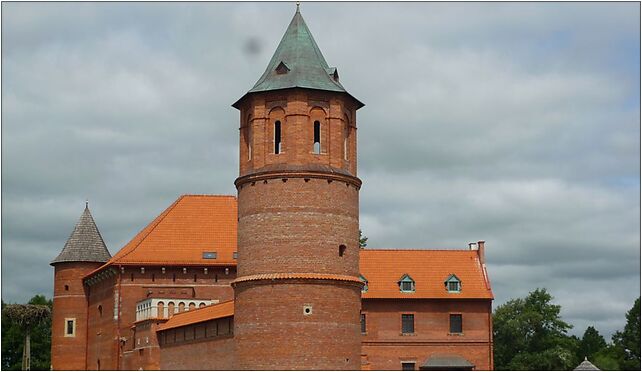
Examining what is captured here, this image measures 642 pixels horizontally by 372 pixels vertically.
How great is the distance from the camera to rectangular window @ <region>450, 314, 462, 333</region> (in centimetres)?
5456

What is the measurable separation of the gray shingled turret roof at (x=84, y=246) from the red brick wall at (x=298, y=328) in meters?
26.2

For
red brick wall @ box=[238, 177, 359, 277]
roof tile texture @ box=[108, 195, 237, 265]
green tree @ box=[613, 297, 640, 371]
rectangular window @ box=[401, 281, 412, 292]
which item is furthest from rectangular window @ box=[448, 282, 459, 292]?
green tree @ box=[613, 297, 640, 371]

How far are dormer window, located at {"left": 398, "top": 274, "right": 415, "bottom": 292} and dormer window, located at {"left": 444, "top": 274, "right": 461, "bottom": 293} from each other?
1867mm

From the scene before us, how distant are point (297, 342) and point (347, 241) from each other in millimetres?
4035

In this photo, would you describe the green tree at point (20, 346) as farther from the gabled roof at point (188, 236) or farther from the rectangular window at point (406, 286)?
the rectangular window at point (406, 286)

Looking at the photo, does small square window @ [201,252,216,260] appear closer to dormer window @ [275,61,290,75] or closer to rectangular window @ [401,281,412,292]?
rectangular window @ [401,281,412,292]

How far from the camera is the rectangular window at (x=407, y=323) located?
5453cm

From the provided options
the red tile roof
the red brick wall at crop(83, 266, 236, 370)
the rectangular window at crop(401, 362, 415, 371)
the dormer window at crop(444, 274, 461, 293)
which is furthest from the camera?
the dormer window at crop(444, 274, 461, 293)

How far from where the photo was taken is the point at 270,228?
3488 centimetres

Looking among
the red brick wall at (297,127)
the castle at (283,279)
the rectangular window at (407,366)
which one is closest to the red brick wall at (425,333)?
the castle at (283,279)

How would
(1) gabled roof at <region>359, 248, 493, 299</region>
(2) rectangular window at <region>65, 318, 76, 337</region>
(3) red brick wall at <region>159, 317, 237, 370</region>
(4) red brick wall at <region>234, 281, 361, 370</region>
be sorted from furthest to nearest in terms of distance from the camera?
(2) rectangular window at <region>65, 318, 76, 337</region>
(1) gabled roof at <region>359, 248, 493, 299</region>
(3) red brick wall at <region>159, 317, 237, 370</region>
(4) red brick wall at <region>234, 281, 361, 370</region>

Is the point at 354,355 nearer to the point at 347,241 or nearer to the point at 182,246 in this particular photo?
the point at 347,241

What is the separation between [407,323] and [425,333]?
112 cm

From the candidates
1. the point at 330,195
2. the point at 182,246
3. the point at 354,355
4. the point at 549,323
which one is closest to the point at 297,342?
the point at 354,355
